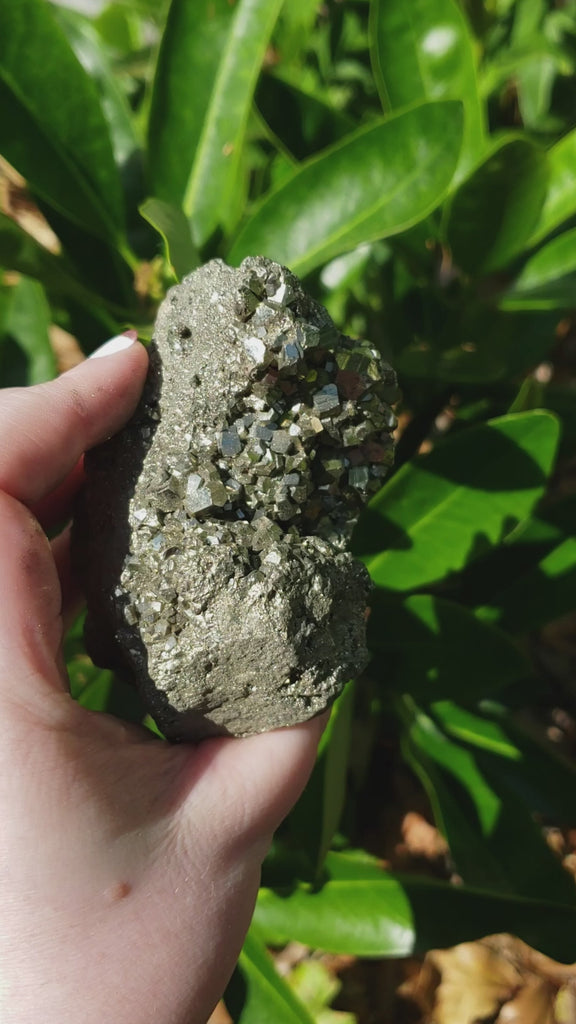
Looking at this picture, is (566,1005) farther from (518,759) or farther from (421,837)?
(518,759)

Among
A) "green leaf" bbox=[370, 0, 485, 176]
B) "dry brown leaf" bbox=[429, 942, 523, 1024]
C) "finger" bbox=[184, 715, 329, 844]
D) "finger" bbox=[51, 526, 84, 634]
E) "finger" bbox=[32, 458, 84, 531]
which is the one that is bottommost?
"dry brown leaf" bbox=[429, 942, 523, 1024]

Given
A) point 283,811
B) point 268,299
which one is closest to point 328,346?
point 268,299

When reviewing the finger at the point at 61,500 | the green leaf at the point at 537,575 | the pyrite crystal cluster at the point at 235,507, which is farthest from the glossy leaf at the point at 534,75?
the finger at the point at 61,500

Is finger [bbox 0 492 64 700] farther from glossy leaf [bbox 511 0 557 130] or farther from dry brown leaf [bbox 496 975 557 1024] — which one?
glossy leaf [bbox 511 0 557 130]

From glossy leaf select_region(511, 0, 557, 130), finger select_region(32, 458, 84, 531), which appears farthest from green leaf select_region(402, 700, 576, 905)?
glossy leaf select_region(511, 0, 557, 130)

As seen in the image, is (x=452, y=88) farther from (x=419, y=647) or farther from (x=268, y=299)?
(x=419, y=647)

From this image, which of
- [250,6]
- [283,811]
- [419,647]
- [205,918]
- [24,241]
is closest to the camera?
[205,918]
